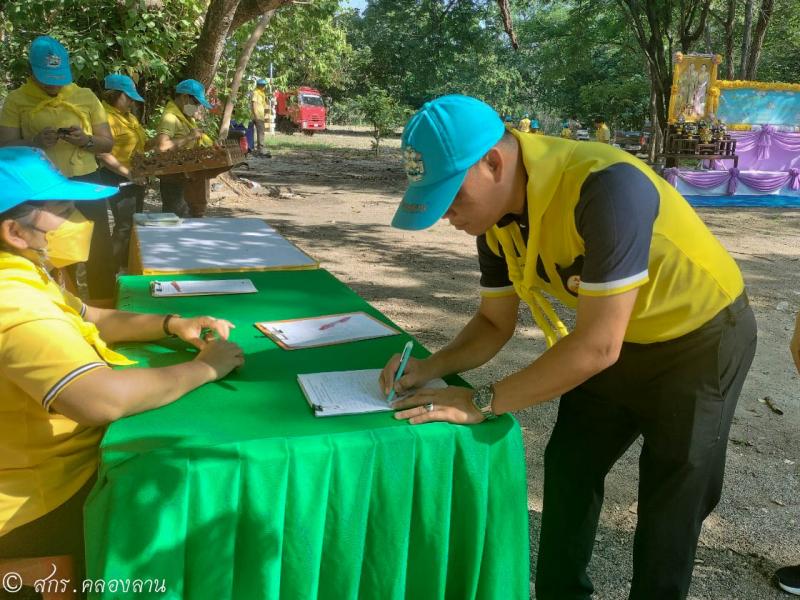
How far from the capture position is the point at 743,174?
1244cm

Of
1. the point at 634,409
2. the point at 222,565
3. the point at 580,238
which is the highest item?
the point at 580,238

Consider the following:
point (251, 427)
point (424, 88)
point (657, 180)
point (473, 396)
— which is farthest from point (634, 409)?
point (424, 88)

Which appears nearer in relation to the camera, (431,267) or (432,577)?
(432,577)

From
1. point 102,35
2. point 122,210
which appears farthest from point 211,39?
point 122,210

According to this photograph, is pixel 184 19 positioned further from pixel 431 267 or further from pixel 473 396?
pixel 473 396

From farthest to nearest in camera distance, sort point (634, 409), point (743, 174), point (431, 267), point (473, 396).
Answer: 1. point (743, 174)
2. point (431, 267)
3. point (634, 409)
4. point (473, 396)

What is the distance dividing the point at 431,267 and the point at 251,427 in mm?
5391

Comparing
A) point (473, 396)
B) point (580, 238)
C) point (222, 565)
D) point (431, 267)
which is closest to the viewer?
point (222, 565)

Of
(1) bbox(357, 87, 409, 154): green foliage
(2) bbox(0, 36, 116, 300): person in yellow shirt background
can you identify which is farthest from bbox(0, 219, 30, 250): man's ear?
(1) bbox(357, 87, 409, 154): green foliage

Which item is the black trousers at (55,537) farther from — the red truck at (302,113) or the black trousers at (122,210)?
the red truck at (302,113)

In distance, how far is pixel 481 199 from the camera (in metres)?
1.44

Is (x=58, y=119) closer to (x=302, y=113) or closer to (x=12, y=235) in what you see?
(x=12, y=235)

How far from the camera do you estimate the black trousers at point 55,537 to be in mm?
1546

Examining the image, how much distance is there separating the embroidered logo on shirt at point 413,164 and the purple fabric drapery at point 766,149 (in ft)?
42.3
